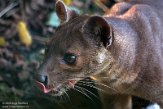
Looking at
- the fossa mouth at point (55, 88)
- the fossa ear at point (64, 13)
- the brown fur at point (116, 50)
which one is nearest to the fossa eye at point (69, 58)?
the brown fur at point (116, 50)

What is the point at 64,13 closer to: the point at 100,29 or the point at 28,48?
the point at 100,29

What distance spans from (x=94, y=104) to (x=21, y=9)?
1.82 meters

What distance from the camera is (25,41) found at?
603cm

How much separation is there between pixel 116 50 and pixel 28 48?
7.04 feet

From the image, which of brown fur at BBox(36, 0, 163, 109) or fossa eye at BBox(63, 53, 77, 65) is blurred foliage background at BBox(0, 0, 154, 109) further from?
fossa eye at BBox(63, 53, 77, 65)

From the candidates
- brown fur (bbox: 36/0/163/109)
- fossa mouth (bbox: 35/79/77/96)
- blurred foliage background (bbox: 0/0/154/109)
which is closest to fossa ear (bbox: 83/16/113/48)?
brown fur (bbox: 36/0/163/109)

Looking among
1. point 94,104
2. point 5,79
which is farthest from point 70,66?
point 5,79

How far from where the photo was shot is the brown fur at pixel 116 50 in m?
3.91

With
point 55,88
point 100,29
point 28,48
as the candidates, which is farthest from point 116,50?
point 28,48

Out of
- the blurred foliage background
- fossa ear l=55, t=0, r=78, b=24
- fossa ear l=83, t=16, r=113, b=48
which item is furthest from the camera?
the blurred foliage background

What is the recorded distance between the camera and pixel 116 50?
161 inches

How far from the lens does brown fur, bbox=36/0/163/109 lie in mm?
3912

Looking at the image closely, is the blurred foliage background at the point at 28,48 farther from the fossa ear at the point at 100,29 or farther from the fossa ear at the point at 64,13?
the fossa ear at the point at 100,29

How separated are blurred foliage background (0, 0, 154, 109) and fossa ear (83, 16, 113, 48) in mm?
1080
